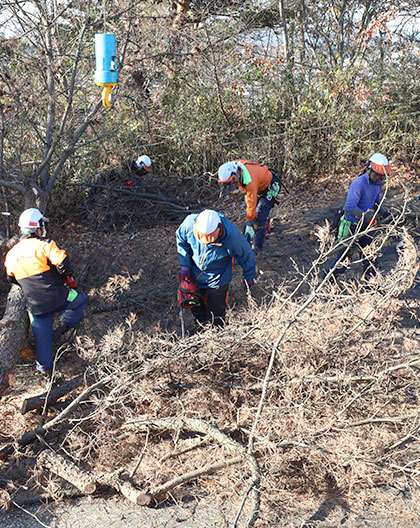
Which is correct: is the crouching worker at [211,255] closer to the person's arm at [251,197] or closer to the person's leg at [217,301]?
the person's leg at [217,301]

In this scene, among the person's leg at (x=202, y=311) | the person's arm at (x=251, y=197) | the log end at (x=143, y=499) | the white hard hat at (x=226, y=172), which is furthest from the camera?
the person's arm at (x=251, y=197)

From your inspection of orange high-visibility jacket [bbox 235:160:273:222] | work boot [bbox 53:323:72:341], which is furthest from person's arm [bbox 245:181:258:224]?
work boot [bbox 53:323:72:341]

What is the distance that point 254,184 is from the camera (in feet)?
19.8

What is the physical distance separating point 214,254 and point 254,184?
5.54 ft

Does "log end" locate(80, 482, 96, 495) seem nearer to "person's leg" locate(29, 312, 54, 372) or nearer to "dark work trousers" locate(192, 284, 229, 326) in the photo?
"person's leg" locate(29, 312, 54, 372)

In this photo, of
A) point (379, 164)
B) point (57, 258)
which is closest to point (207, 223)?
point (57, 258)

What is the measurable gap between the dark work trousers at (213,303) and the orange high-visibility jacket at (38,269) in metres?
1.42

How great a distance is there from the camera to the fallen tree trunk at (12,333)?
436 centimetres

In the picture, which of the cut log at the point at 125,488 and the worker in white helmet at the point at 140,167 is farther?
the worker in white helmet at the point at 140,167

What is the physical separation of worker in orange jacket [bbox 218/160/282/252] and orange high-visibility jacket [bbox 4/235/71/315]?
7.38 feet

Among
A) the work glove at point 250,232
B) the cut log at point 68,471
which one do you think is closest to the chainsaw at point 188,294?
the cut log at point 68,471

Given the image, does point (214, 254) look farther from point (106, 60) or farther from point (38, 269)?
point (106, 60)

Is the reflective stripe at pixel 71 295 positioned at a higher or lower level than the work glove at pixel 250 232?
lower

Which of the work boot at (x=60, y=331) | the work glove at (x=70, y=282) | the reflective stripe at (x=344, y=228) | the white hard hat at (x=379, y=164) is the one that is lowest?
the work boot at (x=60, y=331)
